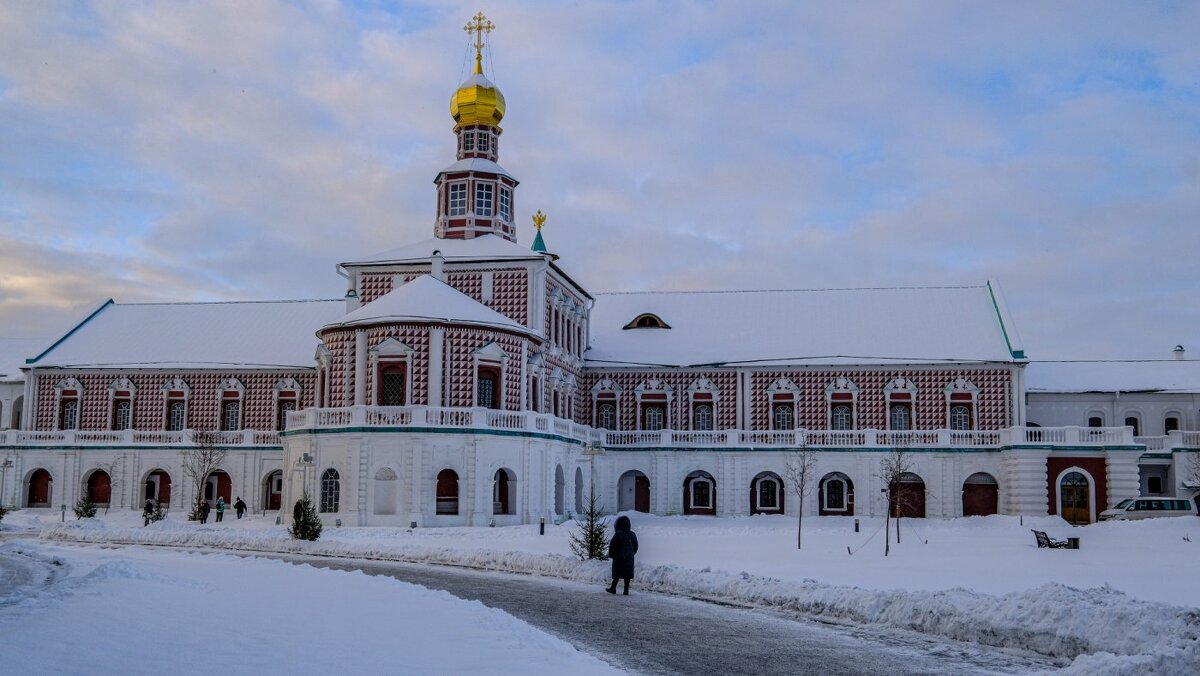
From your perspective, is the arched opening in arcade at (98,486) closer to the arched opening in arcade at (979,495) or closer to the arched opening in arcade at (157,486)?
the arched opening in arcade at (157,486)

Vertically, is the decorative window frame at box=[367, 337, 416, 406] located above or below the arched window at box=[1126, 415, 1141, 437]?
above

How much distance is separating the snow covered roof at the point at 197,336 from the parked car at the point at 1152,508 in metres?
38.3

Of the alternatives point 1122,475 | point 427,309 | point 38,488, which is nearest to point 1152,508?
point 1122,475

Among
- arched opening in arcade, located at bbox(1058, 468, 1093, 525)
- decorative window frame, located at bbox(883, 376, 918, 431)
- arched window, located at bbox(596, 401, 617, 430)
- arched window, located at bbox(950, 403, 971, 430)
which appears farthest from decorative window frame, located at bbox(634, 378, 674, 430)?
arched opening in arcade, located at bbox(1058, 468, 1093, 525)

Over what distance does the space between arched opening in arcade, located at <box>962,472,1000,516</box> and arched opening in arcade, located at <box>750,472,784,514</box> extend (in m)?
8.55

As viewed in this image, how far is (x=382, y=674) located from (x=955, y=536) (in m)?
32.3

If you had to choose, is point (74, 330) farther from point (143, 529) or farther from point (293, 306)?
point (143, 529)

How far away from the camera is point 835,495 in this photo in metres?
55.3

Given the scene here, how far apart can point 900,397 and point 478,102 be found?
25.4 m

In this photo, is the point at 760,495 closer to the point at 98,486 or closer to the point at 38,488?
the point at 98,486

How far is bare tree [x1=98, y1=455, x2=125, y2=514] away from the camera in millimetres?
57281

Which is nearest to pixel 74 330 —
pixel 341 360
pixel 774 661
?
pixel 341 360

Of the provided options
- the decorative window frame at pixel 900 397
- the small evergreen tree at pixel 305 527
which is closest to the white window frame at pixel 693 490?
the decorative window frame at pixel 900 397

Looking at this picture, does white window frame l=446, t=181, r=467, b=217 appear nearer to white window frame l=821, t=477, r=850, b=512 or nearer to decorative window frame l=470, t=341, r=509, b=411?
decorative window frame l=470, t=341, r=509, b=411
